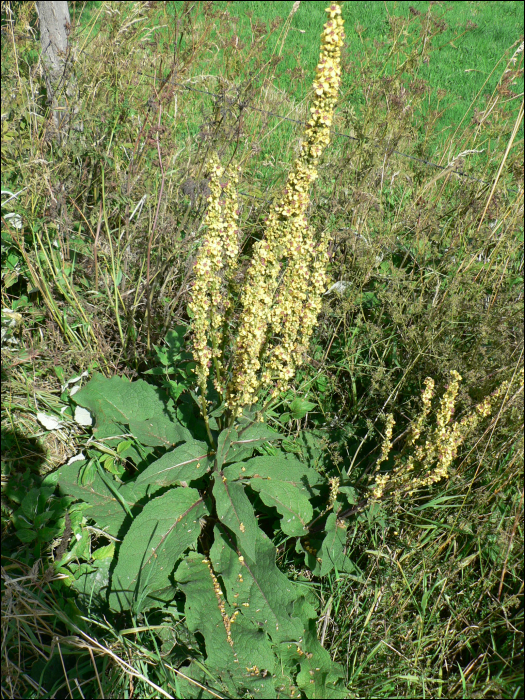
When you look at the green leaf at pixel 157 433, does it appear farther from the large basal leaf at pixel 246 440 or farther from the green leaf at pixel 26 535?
the green leaf at pixel 26 535

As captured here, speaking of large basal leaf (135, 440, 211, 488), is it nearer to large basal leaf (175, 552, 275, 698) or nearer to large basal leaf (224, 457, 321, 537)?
large basal leaf (224, 457, 321, 537)

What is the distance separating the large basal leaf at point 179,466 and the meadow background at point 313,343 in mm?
422

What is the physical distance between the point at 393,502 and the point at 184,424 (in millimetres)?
1103

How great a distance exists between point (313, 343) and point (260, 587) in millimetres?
1504

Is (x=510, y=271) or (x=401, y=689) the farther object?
(x=510, y=271)

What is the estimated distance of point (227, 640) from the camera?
2018mm

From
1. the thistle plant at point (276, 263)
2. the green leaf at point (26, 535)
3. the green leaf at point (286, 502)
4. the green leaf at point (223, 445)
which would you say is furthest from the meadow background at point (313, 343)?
the thistle plant at point (276, 263)

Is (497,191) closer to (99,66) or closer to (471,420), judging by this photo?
(471,420)

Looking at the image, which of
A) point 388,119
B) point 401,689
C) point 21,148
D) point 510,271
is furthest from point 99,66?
point 401,689

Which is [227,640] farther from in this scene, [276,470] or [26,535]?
[26,535]

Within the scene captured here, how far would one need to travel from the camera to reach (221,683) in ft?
6.40

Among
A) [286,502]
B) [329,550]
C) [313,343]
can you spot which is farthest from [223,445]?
[313,343]

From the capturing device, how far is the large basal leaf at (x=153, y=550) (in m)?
2.04

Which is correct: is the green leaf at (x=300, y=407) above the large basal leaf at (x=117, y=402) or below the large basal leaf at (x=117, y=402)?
above
